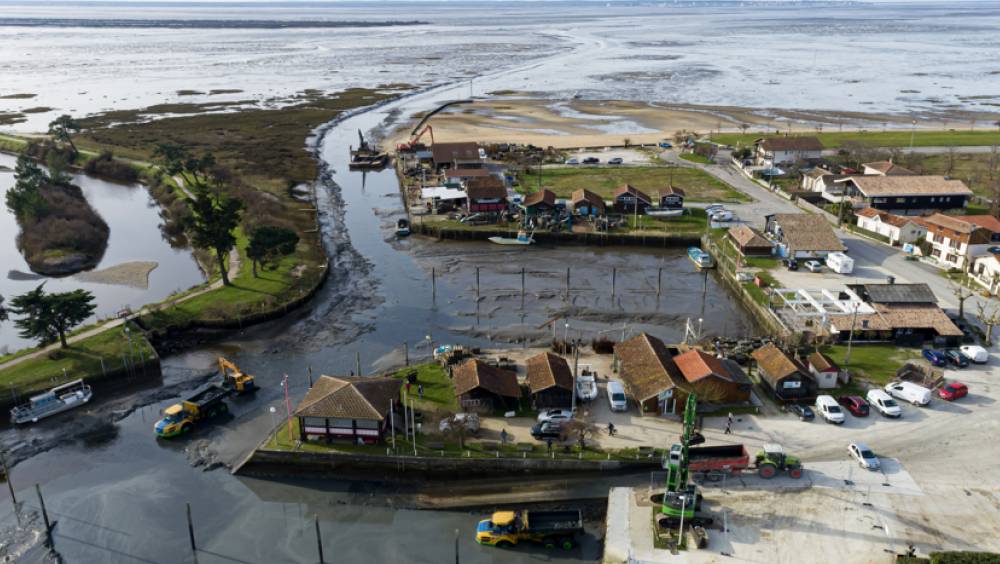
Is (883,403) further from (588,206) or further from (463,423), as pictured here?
(588,206)

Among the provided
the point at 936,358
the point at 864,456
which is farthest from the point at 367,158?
the point at 864,456

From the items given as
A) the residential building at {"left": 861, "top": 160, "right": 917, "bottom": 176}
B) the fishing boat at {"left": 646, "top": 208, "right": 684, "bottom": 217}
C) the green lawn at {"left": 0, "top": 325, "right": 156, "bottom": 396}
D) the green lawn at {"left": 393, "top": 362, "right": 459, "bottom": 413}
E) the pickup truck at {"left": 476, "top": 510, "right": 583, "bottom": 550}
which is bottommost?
the pickup truck at {"left": 476, "top": 510, "right": 583, "bottom": 550}

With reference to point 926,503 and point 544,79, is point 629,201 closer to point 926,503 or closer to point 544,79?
point 926,503

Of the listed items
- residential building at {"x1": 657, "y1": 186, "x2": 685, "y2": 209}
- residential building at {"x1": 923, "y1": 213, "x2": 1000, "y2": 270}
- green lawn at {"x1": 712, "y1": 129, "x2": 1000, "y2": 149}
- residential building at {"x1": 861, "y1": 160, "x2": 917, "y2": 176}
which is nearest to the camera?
residential building at {"x1": 923, "y1": 213, "x2": 1000, "y2": 270}

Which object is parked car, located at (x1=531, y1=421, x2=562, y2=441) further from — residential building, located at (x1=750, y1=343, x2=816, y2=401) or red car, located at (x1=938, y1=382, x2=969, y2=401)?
red car, located at (x1=938, y1=382, x2=969, y2=401)

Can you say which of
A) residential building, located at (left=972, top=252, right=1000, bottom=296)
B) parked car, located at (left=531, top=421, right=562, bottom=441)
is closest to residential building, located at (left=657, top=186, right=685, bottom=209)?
residential building, located at (left=972, top=252, right=1000, bottom=296)

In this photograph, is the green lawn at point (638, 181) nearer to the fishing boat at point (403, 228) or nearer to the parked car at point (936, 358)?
the fishing boat at point (403, 228)

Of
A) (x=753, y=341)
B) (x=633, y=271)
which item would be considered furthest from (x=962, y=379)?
(x=633, y=271)
